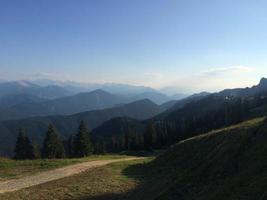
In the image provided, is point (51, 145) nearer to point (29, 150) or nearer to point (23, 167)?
point (29, 150)

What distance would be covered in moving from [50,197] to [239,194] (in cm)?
1445

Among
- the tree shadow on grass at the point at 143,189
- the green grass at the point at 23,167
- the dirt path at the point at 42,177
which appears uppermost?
the green grass at the point at 23,167

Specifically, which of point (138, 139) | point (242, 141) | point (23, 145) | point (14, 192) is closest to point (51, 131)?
point (23, 145)

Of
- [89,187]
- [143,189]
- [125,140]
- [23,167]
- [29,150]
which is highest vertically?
[23,167]

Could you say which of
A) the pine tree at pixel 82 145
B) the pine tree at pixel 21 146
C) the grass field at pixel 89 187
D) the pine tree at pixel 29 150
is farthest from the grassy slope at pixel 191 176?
the pine tree at pixel 21 146

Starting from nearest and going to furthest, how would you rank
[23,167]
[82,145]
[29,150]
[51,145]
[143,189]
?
[143,189] < [23,167] < [82,145] < [51,145] < [29,150]

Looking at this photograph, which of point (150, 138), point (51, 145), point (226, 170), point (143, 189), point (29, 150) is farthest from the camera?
point (150, 138)

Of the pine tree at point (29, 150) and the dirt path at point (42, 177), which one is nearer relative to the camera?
the dirt path at point (42, 177)

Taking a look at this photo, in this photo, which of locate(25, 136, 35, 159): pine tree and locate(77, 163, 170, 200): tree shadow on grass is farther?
locate(25, 136, 35, 159): pine tree

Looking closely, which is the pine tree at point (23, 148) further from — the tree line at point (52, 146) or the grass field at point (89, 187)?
the grass field at point (89, 187)

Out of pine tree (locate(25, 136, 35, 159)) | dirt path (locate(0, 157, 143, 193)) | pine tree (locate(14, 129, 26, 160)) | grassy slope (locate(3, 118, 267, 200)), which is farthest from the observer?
pine tree (locate(14, 129, 26, 160))

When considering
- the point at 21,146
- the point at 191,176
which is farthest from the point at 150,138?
the point at 191,176

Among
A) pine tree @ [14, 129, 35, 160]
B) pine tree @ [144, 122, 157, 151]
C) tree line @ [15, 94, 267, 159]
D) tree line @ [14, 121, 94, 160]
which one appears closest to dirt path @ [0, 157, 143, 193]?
tree line @ [14, 121, 94, 160]

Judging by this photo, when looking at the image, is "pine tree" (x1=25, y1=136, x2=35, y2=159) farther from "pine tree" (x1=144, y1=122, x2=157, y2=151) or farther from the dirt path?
the dirt path
